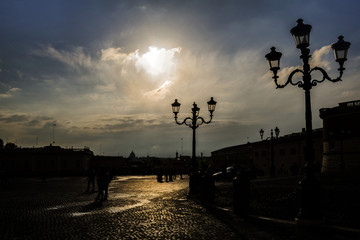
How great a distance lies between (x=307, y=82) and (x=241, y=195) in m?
4.06

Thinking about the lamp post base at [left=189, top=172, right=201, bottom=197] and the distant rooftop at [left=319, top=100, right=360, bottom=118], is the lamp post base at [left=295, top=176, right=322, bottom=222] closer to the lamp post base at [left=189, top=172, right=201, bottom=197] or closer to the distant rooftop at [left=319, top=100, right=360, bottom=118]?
the lamp post base at [left=189, top=172, right=201, bottom=197]

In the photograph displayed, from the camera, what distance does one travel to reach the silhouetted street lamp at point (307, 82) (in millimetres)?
6918

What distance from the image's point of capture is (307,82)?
7391 mm

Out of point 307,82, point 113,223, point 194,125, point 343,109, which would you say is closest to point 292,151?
point 343,109

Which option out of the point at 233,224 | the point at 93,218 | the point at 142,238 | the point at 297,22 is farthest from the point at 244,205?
the point at 297,22

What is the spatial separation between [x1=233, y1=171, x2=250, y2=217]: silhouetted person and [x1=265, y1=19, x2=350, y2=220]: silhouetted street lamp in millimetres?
2335

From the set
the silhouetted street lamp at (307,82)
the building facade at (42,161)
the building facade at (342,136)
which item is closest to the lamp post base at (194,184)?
the silhouetted street lamp at (307,82)

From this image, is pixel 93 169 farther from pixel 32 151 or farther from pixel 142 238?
pixel 32 151

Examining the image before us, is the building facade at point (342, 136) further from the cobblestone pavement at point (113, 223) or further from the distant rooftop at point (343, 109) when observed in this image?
the cobblestone pavement at point (113, 223)

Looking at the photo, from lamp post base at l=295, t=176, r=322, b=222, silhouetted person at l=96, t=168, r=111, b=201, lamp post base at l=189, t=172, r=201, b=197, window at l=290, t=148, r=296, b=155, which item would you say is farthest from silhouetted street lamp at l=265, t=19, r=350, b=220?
window at l=290, t=148, r=296, b=155

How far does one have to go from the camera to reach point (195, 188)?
15180 millimetres

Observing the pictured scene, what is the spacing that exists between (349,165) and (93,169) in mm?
25668

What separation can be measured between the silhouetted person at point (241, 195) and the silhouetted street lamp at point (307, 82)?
2335mm

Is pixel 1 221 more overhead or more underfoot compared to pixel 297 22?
more underfoot
